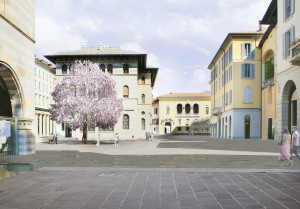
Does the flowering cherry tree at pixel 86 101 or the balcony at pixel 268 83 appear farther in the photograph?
the balcony at pixel 268 83

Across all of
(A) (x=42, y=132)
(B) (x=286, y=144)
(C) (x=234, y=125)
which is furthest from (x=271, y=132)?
(A) (x=42, y=132)

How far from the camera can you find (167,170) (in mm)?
11602

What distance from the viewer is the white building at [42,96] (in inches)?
2399

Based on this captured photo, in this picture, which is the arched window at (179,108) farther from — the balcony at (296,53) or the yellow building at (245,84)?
the balcony at (296,53)

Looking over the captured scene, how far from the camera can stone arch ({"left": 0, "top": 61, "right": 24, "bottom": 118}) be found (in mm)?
14047

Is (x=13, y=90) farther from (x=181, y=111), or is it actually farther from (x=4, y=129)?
(x=181, y=111)

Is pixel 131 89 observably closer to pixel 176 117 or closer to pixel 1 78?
pixel 1 78

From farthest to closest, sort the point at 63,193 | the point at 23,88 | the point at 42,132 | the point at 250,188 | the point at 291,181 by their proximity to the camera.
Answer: the point at 42,132, the point at 23,88, the point at 291,181, the point at 250,188, the point at 63,193

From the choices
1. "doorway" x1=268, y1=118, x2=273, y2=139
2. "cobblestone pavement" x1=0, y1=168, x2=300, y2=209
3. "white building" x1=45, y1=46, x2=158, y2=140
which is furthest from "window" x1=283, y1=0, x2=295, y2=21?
"white building" x1=45, y1=46, x2=158, y2=140

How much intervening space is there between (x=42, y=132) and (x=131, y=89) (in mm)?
28872

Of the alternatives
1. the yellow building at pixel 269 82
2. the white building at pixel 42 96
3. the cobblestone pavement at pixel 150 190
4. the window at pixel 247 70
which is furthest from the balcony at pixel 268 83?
the white building at pixel 42 96

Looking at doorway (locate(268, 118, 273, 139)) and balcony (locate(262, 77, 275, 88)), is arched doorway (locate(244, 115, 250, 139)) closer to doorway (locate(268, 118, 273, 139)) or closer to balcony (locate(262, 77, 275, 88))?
doorway (locate(268, 118, 273, 139))

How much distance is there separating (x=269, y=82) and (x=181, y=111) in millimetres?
56922

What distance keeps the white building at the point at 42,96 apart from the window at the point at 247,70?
39622mm
